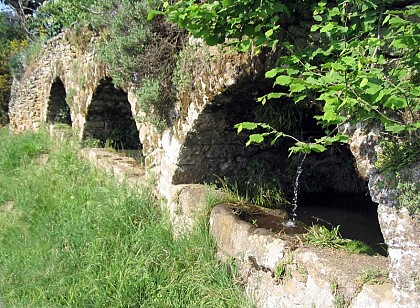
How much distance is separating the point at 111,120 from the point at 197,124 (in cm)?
373

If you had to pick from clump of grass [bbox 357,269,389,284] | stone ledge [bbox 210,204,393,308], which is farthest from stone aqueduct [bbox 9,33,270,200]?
clump of grass [bbox 357,269,389,284]

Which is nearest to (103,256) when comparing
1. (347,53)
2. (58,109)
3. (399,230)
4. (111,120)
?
(399,230)

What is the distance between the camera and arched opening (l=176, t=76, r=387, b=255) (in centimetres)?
360

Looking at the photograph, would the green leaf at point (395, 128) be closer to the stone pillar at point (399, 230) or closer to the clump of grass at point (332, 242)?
the stone pillar at point (399, 230)

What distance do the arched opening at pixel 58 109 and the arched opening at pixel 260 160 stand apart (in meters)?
5.83

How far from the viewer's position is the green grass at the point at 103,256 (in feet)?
9.84

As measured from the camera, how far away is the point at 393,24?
1763mm

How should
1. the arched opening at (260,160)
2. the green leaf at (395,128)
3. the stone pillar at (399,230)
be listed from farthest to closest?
the arched opening at (260,160), the stone pillar at (399,230), the green leaf at (395,128)

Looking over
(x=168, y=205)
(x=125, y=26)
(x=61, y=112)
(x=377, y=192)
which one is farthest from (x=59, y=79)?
(x=377, y=192)

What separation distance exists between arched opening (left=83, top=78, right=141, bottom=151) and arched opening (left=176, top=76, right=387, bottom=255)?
2.50 meters

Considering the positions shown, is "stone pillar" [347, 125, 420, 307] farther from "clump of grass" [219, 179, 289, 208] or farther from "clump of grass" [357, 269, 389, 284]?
"clump of grass" [219, 179, 289, 208]

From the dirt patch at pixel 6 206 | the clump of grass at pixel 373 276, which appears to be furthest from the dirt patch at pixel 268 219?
the dirt patch at pixel 6 206

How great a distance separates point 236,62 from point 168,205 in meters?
1.58

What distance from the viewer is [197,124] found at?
3582 mm
